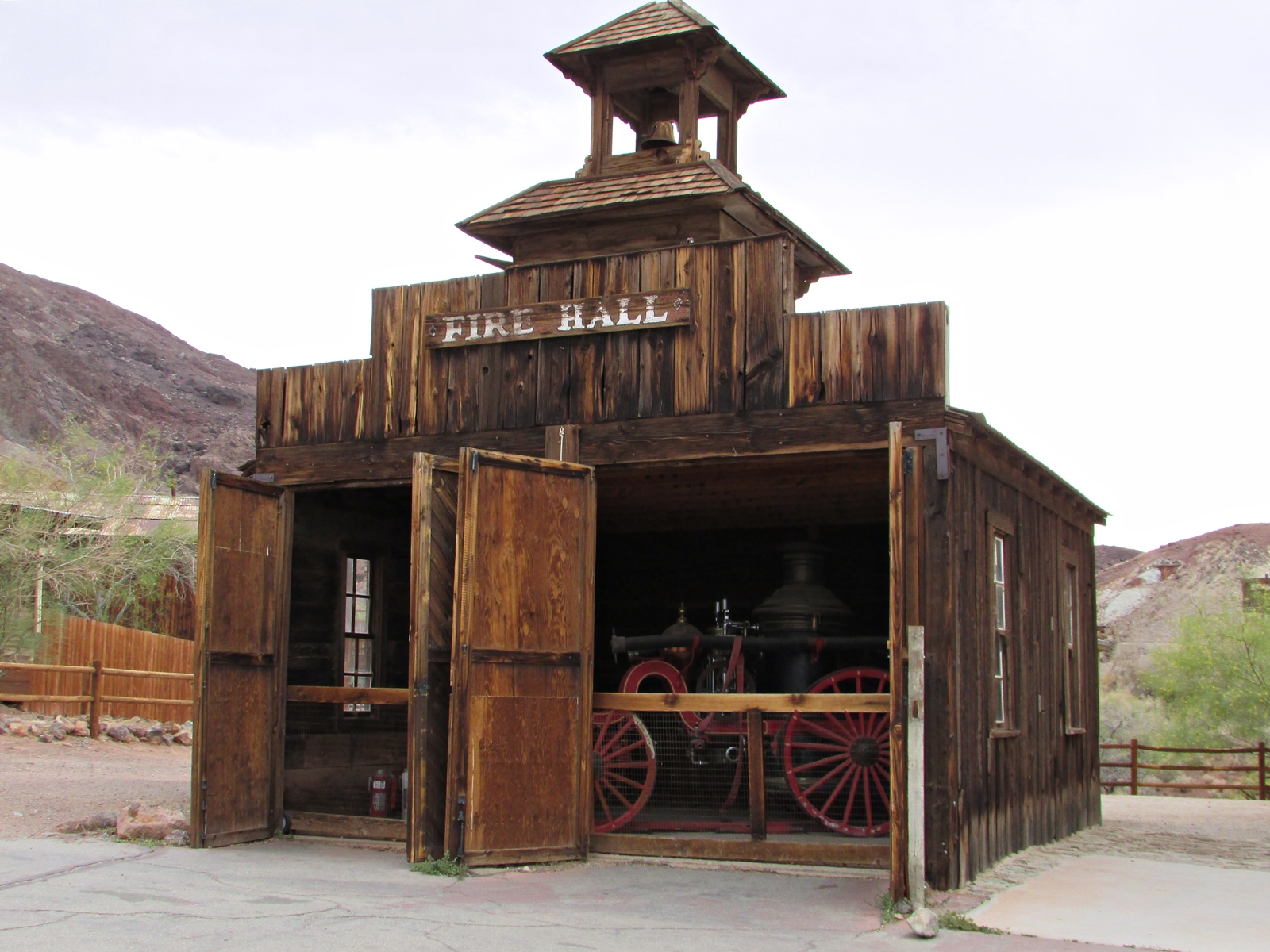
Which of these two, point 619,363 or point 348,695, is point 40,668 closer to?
point 348,695

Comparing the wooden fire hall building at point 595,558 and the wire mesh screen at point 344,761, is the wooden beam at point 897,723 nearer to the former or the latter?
the wooden fire hall building at point 595,558

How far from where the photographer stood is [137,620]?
30656mm

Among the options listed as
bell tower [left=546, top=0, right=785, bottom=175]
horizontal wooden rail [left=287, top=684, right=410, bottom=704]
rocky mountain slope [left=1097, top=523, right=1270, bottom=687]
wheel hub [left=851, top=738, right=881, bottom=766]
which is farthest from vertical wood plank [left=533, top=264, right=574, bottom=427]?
rocky mountain slope [left=1097, top=523, right=1270, bottom=687]

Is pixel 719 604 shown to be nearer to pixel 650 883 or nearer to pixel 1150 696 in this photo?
pixel 650 883

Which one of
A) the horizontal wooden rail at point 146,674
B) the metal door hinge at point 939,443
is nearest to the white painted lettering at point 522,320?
the metal door hinge at point 939,443

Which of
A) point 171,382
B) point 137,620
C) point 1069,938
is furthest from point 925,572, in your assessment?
point 171,382

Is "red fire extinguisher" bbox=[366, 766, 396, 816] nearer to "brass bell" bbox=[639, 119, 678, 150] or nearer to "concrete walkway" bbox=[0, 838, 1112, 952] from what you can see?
"concrete walkway" bbox=[0, 838, 1112, 952]

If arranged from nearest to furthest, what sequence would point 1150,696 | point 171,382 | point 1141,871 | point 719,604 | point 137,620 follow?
point 1141,871 → point 719,604 → point 137,620 → point 1150,696 → point 171,382

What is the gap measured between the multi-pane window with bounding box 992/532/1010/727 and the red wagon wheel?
890 millimetres

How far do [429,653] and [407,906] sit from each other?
1.98 metres

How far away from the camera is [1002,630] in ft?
35.1

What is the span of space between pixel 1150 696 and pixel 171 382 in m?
55.2

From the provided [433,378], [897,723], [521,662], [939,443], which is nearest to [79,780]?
[433,378]

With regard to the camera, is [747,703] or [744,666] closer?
[747,703]
